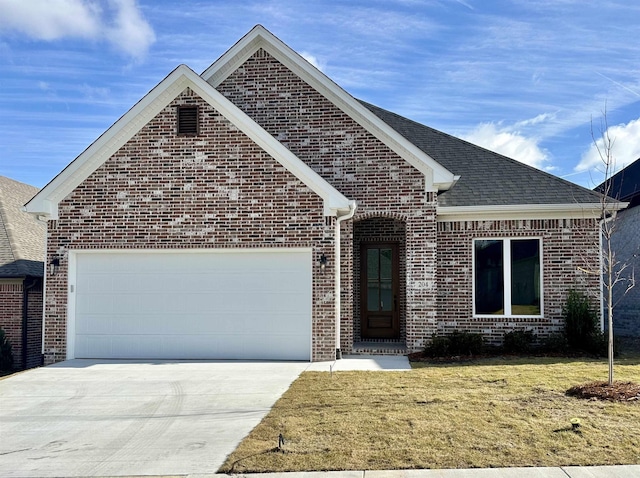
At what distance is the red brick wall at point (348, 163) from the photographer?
12953 millimetres

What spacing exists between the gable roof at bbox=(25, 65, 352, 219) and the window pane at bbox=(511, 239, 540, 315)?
168 inches

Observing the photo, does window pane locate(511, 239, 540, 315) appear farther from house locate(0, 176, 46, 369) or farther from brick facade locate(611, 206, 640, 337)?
house locate(0, 176, 46, 369)

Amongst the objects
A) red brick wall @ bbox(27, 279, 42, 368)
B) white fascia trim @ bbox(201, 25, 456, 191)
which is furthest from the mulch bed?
red brick wall @ bbox(27, 279, 42, 368)

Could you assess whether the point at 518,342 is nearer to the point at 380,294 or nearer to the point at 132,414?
the point at 380,294

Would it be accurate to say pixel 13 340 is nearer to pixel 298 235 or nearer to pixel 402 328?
pixel 298 235

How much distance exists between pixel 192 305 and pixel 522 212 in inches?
302

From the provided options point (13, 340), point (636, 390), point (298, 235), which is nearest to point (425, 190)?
point (298, 235)

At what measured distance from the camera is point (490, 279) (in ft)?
43.7

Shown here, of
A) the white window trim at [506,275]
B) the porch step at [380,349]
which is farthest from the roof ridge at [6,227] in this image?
the white window trim at [506,275]

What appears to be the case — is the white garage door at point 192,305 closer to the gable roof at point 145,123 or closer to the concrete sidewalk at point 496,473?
the gable roof at point 145,123

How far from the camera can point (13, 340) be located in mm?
14875

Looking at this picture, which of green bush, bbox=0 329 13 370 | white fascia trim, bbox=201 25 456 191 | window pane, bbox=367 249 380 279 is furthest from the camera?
window pane, bbox=367 249 380 279

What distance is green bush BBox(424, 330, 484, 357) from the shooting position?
488 inches

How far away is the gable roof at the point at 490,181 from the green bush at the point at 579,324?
2.16 meters
